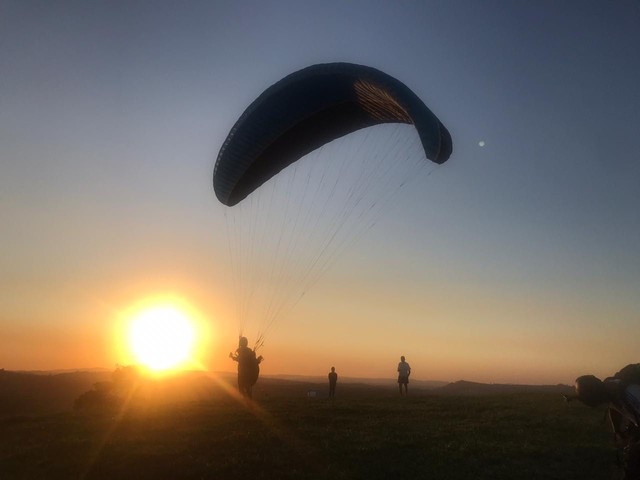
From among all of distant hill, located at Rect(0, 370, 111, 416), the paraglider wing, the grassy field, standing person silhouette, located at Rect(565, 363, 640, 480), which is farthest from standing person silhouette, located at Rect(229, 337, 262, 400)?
distant hill, located at Rect(0, 370, 111, 416)

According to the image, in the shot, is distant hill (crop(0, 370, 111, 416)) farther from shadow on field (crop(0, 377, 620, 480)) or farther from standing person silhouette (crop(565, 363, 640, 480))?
standing person silhouette (crop(565, 363, 640, 480))

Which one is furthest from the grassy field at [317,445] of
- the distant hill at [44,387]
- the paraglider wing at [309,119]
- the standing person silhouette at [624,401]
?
the distant hill at [44,387]

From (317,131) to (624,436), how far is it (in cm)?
1353

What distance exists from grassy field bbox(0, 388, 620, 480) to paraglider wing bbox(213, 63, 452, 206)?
754 centimetres

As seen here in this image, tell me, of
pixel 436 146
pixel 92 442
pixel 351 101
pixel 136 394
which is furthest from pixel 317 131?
pixel 136 394

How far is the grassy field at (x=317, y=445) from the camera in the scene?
32.8 ft

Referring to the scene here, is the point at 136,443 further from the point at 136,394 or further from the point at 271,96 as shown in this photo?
the point at 136,394

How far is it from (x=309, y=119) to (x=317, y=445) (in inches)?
422

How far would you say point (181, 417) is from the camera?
16359 millimetres

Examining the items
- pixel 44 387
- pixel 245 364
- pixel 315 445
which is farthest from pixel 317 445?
pixel 44 387

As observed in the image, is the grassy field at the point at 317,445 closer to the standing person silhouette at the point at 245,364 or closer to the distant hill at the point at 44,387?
the standing person silhouette at the point at 245,364

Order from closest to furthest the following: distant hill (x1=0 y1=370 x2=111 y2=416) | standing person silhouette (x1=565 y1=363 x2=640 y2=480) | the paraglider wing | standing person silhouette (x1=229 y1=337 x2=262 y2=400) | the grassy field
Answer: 1. standing person silhouette (x1=565 y1=363 x2=640 y2=480)
2. the grassy field
3. the paraglider wing
4. standing person silhouette (x1=229 y1=337 x2=262 y2=400)
5. distant hill (x1=0 y1=370 x2=111 y2=416)

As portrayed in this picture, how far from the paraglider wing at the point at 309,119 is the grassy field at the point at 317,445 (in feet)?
24.7

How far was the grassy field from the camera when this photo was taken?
32.8 feet
